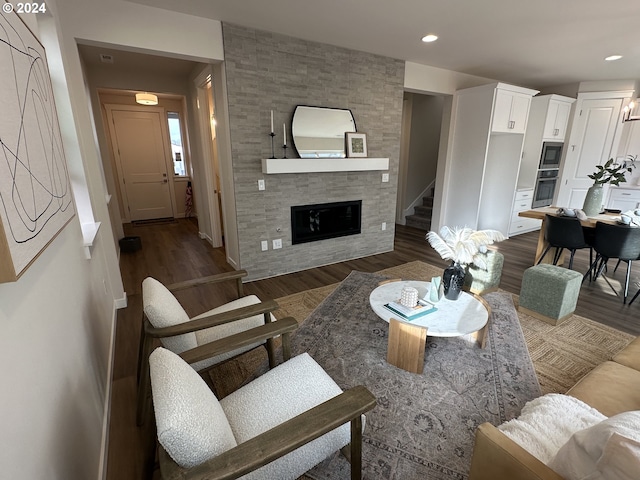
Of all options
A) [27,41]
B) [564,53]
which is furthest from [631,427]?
[564,53]

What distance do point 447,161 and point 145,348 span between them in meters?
4.90

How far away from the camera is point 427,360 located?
2.15 m

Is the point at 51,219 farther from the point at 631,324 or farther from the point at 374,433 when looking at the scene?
the point at 631,324

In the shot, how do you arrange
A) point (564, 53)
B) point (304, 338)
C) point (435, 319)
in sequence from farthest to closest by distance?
1. point (564, 53)
2. point (304, 338)
3. point (435, 319)

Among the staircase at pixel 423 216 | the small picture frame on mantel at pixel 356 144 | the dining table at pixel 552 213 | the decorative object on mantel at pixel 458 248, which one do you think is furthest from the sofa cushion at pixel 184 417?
the staircase at pixel 423 216

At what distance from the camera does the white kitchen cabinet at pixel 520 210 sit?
16.9 ft

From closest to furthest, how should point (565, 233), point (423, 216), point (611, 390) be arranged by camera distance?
1. point (611, 390)
2. point (565, 233)
3. point (423, 216)

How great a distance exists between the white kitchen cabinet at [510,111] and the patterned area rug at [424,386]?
9.87 ft

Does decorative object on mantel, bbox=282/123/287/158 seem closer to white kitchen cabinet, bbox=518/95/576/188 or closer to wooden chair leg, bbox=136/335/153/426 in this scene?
wooden chair leg, bbox=136/335/153/426

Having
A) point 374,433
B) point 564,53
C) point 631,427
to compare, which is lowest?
point 374,433

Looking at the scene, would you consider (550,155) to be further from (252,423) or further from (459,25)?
(252,423)

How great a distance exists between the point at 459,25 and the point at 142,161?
19.4 feet

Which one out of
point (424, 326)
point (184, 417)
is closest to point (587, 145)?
point (424, 326)

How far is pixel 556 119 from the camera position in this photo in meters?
5.24
